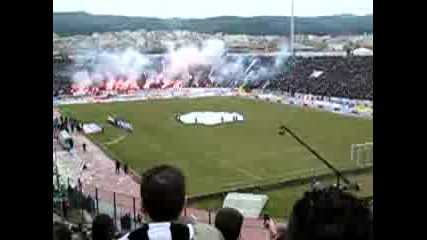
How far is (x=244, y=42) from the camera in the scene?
617 centimetres

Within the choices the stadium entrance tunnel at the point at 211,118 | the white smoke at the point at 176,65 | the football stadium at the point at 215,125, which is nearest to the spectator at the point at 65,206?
the football stadium at the point at 215,125

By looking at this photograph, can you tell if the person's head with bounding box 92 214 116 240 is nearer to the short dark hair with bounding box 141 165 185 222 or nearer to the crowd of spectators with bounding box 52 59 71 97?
the short dark hair with bounding box 141 165 185 222

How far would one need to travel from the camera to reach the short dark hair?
3.21ft

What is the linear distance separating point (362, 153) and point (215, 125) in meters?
1.73

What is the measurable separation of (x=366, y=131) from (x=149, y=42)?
2785 mm

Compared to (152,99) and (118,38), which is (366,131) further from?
(118,38)

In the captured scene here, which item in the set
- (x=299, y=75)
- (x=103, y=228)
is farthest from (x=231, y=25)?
(x=103, y=228)

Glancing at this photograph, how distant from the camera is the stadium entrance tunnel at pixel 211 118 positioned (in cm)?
701

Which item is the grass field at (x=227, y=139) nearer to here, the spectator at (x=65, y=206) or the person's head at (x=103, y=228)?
the spectator at (x=65, y=206)

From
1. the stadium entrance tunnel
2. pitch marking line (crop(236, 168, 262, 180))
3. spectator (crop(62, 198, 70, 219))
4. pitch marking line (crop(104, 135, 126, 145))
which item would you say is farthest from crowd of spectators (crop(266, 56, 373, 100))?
spectator (crop(62, 198, 70, 219))

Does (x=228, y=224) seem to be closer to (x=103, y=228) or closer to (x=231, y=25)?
(x=103, y=228)

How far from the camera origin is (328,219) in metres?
0.71
